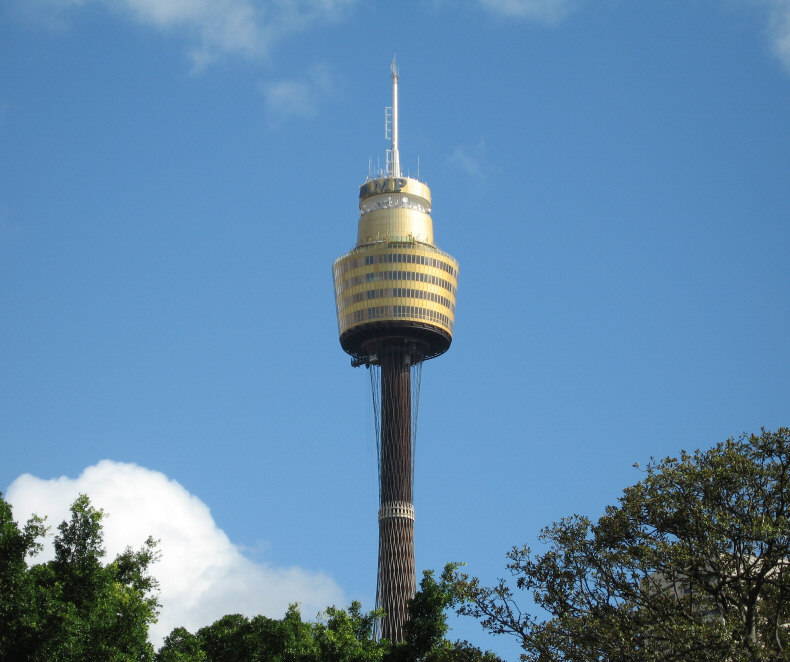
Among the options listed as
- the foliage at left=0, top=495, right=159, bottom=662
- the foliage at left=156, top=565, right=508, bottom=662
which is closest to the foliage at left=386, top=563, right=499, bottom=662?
the foliage at left=156, top=565, right=508, bottom=662

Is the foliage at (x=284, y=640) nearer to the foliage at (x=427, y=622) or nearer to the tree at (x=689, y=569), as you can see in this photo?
the foliage at (x=427, y=622)

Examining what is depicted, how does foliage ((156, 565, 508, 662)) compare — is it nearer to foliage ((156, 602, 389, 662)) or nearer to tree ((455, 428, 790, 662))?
foliage ((156, 602, 389, 662))

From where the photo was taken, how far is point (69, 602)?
81.1 metres

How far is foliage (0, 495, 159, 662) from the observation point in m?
78.2

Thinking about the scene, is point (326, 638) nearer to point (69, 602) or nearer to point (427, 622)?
point (427, 622)

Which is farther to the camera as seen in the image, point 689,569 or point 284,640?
point 284,640

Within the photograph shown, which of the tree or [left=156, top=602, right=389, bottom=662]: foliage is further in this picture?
[left=156, top=602, right=389, bottom=662]: foliage

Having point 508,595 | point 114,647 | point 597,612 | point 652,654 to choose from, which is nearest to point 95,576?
point 114,647

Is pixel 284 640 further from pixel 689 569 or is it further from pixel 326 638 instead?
pixel 689 569

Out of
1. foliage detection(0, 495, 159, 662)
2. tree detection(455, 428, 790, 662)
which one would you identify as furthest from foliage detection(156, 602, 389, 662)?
tree detection(455, 428, 790, 662)

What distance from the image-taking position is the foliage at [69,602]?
257 ft

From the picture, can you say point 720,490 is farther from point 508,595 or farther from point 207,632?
point 207,632

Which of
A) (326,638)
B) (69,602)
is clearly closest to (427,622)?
(326,638)

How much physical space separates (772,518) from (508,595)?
1599 cm
